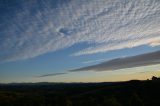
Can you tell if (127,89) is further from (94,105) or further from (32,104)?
(32,104)

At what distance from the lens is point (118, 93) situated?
149 metres

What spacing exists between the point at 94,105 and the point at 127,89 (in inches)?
2279

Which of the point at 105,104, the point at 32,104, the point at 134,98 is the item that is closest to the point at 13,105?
the point at 32,104

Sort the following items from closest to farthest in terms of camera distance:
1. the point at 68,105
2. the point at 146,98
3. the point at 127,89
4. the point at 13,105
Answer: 1. the point at 68,105
2. the point at 13,105
3. the point at 146,98
4. the point at 127,89

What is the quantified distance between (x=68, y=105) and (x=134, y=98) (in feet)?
83.2

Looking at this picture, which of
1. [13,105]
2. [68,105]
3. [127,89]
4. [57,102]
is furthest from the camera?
[127,89]

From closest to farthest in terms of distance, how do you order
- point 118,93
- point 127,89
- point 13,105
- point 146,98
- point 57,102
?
point 57,102
point 13,105
point 146,98
point 118,93
point 127,89

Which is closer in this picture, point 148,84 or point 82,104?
point 82,104

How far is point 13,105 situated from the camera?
4636 inches

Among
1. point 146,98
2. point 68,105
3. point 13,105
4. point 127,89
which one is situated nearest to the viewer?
point 68,105

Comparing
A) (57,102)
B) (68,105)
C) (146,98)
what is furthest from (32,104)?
(146,98)

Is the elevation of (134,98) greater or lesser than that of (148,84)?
lesser

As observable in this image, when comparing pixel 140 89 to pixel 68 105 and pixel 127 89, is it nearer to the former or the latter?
pixel 127 89

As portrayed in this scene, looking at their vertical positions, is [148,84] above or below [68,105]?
above
